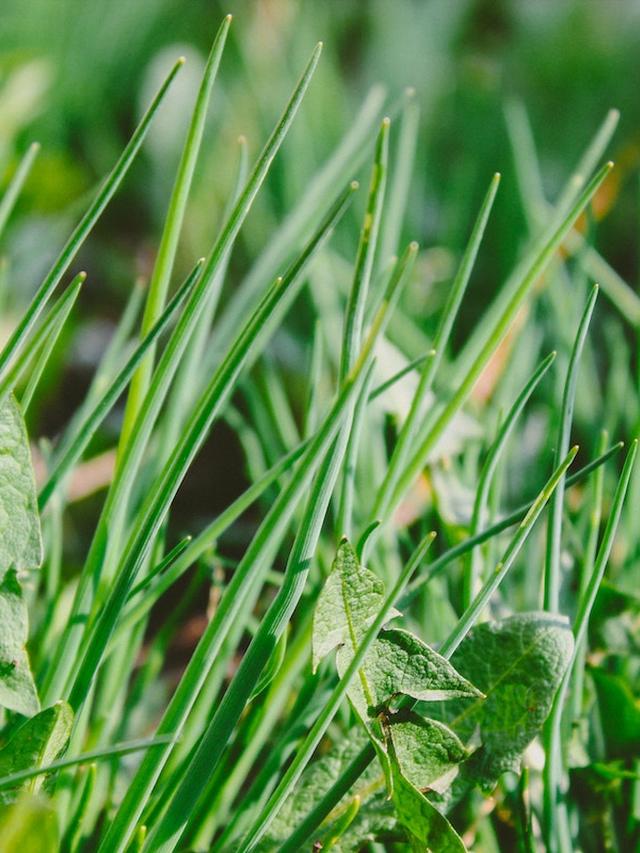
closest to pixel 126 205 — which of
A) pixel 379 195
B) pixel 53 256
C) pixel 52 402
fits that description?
pixel 53 256

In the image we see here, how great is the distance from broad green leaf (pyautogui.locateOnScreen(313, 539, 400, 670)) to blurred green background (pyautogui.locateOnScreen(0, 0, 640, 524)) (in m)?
0.33

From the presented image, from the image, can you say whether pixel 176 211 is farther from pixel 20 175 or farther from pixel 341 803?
pixel 341 803

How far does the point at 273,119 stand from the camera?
86cm

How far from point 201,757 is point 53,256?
614 mm

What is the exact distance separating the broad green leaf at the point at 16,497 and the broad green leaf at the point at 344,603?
9cm

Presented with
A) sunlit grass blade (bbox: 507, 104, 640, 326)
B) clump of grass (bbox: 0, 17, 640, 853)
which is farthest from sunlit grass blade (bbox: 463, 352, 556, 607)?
sunlit grass blade (bbox: 507, 104, 640, 326)

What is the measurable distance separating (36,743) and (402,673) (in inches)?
4.5

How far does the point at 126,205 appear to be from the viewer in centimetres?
96

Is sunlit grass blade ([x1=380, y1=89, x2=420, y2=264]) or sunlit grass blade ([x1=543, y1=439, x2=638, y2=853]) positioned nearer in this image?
sunlit grass blade ([x1=543, y1=439, x2=638, y2=853])

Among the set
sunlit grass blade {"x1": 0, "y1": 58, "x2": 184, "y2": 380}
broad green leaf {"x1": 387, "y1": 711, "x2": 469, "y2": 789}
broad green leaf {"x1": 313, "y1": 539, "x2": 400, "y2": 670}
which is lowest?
broad green leaf {"x1": 387, "y1": 711, "x2": 469, "y2": 789}

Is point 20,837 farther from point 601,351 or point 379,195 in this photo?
point 601,351

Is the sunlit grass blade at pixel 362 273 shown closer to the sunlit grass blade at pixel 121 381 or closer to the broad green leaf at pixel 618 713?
the sunlit grass blade at pixel 121 381

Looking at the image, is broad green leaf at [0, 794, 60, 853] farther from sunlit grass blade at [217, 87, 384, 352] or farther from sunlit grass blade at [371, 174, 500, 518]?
sunlit grass blade at [217, 87, 384, 352]

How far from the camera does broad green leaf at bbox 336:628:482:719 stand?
25 cm
